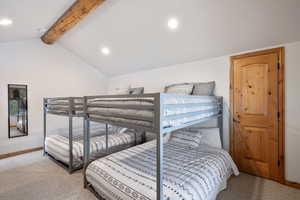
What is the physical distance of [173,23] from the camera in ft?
7.93

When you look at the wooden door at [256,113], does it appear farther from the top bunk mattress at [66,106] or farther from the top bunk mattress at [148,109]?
the top bunk mattress at [66,106]

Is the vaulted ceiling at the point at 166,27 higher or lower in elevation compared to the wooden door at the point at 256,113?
higher

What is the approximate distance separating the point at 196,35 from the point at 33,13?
9.10 ft

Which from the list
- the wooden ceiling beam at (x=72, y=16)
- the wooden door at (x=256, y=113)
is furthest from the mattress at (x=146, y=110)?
the wooden ceiling beam at (x=72, y=16)

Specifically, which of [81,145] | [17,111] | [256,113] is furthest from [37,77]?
[256,113]

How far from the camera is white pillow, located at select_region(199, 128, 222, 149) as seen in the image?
2562mm

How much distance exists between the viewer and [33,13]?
2518 millimetres

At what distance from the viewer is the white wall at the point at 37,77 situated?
11.0 feet

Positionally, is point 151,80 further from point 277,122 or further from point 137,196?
point 137,196

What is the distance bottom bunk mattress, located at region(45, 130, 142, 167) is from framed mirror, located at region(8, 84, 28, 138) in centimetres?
85

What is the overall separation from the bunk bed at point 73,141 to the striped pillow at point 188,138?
3.51 ft

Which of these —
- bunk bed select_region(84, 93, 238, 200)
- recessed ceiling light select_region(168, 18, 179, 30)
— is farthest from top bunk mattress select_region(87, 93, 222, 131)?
recessed ceiling light select_region(168, 18, 179, 30)

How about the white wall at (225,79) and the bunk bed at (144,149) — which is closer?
the bunk bed at (144,149)

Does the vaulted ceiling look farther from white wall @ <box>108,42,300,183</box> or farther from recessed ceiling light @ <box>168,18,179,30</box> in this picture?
white wall @ <box>108,42,300,183</box>
